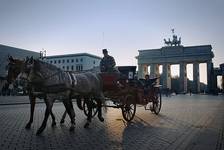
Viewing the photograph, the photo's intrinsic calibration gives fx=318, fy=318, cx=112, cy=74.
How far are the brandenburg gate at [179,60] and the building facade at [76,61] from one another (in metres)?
29.0

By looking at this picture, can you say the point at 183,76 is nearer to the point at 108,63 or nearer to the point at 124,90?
the point at 124,90

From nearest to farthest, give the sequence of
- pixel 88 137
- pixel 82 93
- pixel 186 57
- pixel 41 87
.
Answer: pixel 88 137 → pixel 41 87 → pixel 82 93 → pixel 186 57

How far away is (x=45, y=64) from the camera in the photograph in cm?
954

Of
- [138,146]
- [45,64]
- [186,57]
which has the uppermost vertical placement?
[186,57]

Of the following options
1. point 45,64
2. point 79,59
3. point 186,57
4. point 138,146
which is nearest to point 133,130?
point 138,146

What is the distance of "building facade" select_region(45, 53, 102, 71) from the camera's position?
5354 inches

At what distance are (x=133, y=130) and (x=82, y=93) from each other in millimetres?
2083

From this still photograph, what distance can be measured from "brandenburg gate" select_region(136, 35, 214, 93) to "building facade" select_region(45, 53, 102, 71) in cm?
2903

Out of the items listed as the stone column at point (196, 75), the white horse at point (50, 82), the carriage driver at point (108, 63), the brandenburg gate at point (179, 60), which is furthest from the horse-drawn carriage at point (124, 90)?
the stone column at point (196, 75)

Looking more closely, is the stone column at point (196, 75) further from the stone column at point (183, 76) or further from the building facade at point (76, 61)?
the building facade at point (76, 61)

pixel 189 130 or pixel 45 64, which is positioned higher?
pixel 45 64

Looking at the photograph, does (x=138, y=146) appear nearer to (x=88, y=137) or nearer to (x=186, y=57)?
(x=88, y=137)

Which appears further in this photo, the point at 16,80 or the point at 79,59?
the point at 79,59

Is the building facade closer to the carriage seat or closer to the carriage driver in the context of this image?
the carriage driver
